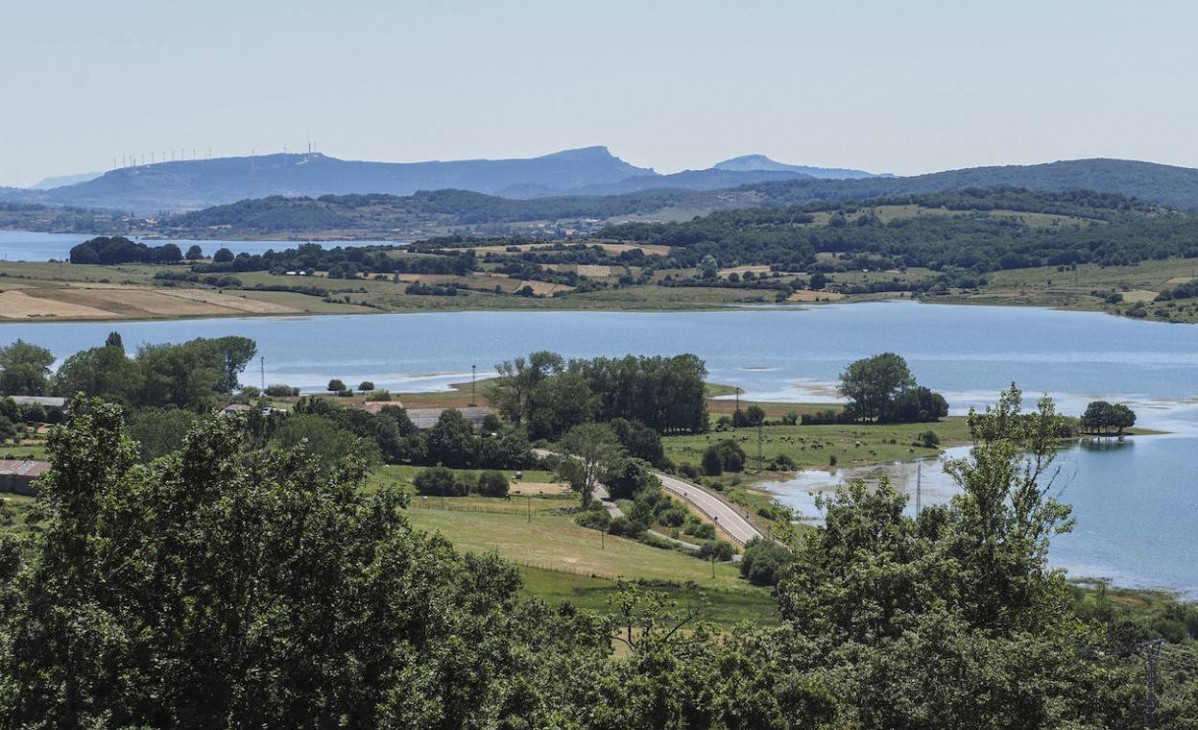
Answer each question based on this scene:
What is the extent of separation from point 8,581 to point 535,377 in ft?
213

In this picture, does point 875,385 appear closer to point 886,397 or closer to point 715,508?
point 886,397

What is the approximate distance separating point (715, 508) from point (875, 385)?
27700 mm

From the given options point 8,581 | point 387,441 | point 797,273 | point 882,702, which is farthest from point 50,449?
point 797,273

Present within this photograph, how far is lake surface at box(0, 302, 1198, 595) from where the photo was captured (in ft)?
188

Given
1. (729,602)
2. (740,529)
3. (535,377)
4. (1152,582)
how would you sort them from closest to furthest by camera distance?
1. (729,602)
2. (1152,582)
3. (740,529)
4. (535,377)

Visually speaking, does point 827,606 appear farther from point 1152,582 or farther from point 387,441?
point 387,441

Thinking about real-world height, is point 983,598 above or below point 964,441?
above

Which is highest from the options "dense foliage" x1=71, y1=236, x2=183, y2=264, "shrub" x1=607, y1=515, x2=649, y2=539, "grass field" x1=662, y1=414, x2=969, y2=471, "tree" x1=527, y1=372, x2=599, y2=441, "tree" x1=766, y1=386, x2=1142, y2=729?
"dense foliage" x1=71, y1=236, x2=183, y2=264

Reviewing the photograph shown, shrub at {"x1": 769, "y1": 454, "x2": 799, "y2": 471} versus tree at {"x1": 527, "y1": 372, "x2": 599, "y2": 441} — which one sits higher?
tree at {"x1": 527, "y1": 372, "x2": 599, "y2": 441}

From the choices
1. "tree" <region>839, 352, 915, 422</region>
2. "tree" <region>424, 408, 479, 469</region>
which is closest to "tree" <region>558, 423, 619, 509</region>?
"tree" <region>424, 408, 479, 469</region>

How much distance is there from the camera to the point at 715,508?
5884 centimetres

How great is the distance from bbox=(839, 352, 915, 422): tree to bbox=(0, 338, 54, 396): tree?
45.3m

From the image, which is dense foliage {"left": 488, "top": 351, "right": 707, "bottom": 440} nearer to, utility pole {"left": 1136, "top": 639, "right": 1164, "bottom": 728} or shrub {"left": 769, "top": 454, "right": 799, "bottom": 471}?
shrub {"left": 769, "top": 454, "right": 799, "bottom": 471}

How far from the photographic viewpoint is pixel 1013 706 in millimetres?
15625
